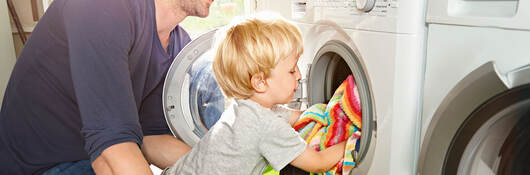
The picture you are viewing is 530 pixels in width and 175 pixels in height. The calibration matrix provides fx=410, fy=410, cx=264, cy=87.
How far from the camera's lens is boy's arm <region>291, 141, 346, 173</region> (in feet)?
3.48

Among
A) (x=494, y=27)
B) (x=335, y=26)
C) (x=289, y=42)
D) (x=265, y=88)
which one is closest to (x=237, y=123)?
(x=265, y=88)

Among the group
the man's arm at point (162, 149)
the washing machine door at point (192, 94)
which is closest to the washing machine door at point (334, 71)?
the washing machine door at point (192, 94)

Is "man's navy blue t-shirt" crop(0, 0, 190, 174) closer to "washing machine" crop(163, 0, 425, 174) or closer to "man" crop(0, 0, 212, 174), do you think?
"man" crop(0, 0, 212, 174)

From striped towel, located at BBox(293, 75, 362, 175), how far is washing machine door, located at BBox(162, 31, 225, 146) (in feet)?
1.36

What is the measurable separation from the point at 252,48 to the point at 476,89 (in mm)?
547

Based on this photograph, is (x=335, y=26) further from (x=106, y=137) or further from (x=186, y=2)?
(x=106, y=137)

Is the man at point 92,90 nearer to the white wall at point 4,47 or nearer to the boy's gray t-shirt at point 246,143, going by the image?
the boy's gray t-shirt at point 246,143

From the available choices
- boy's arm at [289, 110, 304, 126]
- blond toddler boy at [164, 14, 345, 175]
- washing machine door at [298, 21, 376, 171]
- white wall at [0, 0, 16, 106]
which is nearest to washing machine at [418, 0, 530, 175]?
washing machine door at [298, 21, 376, 171]

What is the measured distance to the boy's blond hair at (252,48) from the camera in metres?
1.07

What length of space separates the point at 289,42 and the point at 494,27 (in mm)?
517

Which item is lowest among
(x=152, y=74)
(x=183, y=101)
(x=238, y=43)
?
(x=183, y=101)

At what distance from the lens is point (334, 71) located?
140cm

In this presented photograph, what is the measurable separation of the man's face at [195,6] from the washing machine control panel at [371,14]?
377 mm

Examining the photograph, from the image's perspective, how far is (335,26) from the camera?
44.0 inches
